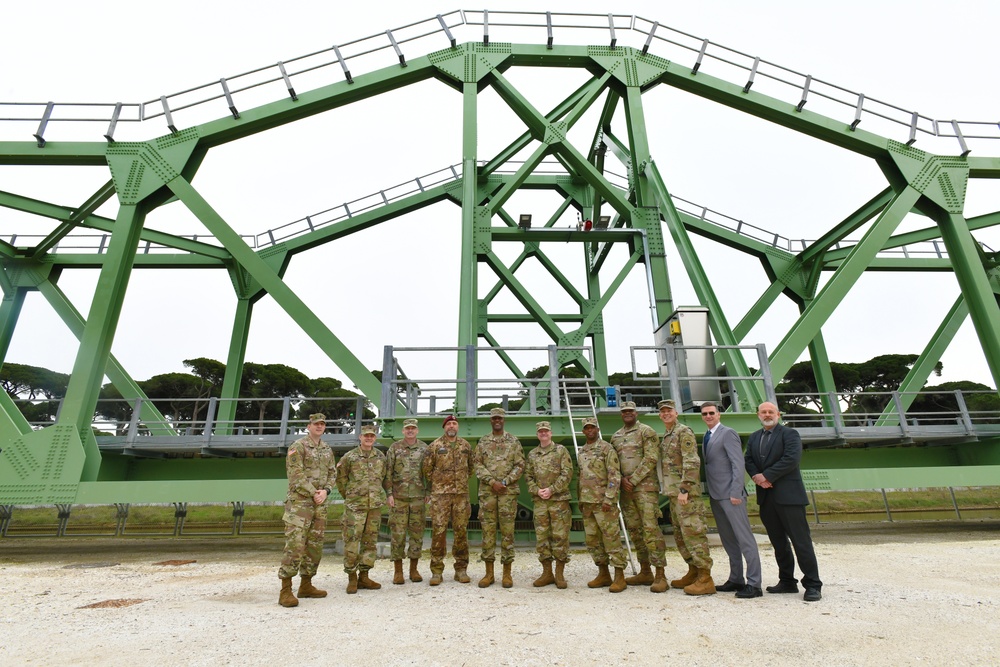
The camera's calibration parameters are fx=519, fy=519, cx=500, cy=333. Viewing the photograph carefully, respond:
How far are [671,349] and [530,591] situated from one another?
14.9 feet

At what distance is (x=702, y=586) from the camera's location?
526 centimetres

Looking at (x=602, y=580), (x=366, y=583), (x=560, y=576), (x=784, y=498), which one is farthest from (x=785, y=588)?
(x=366, y=583)

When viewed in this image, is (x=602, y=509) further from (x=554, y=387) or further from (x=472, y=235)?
(x=472, y=235)

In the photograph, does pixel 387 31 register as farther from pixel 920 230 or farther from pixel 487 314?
pixel 920 230

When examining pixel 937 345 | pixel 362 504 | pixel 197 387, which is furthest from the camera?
pixel 197 387

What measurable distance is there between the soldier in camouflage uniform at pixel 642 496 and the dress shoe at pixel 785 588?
3.43ft

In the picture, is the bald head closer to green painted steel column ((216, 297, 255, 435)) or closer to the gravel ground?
the gravel ground

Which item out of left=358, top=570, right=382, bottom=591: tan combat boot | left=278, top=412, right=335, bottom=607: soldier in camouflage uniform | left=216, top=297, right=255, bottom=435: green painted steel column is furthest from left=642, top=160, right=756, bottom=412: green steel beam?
left=216, top=297, right=255, bottom=435: green painted steel column

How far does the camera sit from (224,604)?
5293 mm

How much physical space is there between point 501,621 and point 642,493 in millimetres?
2126

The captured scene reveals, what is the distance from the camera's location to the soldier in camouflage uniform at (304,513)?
5242mm

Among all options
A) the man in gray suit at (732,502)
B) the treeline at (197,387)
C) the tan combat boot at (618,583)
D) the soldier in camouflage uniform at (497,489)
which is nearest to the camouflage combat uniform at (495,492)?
the soldier in camouflage uniform at (497,489)

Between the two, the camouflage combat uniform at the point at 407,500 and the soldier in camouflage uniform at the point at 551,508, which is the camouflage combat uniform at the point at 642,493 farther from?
the camouflage combat uniform at the point at 407,500

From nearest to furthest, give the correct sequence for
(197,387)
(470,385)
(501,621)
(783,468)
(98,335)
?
(501,621) < (783,468) < (470,385) < (98,335) < (197,387)
